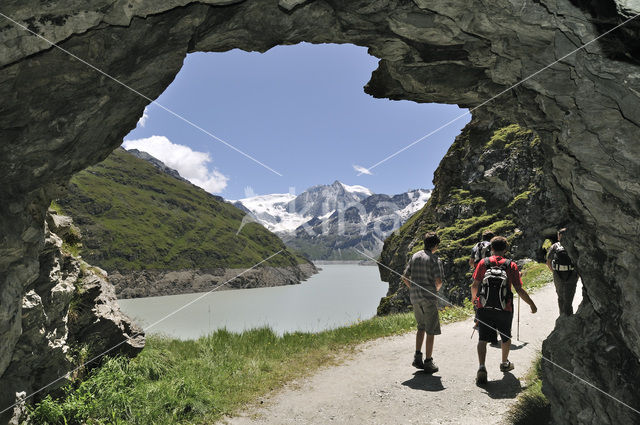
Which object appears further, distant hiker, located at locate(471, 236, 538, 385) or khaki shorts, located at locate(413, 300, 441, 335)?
khaki shorts, located at locate(413, 300, 441, 335)

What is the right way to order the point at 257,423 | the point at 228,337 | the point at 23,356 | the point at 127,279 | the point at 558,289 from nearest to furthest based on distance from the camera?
the point at 23,356
the point at 257,423
the point at 558,289
the point at 228,337
the point at 127,279

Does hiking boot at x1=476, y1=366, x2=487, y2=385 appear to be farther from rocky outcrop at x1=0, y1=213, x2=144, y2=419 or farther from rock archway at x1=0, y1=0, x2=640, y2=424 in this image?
rocky outcrop at x1=0, y1=213, x2=144, y2=419

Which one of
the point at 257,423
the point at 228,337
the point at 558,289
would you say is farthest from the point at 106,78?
the point at 558,289

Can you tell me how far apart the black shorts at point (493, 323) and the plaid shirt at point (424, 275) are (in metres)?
1.36

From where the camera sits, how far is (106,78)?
5.42m

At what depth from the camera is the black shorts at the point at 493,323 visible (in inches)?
310

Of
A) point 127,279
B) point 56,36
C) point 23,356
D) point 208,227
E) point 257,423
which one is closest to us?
point 56,36

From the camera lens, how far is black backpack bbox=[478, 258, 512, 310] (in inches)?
312

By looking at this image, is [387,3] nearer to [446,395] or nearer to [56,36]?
[56,36]

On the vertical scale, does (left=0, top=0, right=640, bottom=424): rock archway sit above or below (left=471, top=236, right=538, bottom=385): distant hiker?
above

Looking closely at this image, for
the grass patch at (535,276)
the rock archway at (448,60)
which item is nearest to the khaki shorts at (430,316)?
the rock archway at (448,60)

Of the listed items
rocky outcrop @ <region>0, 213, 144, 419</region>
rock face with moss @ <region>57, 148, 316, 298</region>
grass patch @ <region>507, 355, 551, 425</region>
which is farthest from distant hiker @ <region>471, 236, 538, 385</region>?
rock face with moss @ <region>57, 148, 316, 298</region>

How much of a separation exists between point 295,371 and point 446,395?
4450mm

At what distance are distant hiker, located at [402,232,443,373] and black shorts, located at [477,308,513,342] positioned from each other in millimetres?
1141
